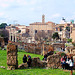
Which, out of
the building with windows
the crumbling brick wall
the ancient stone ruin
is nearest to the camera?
the ancient stone ruin

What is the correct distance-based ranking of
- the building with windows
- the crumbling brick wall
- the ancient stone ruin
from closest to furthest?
1. the ancient stone ruin
2. the crumbling brick wall
3. the building with windows

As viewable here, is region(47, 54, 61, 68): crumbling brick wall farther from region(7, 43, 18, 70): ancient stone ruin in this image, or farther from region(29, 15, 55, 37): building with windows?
region(29, 15, 55, 37): building with windows

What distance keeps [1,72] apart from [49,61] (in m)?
3.49

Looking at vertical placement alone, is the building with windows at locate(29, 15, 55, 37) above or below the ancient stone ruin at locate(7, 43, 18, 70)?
above

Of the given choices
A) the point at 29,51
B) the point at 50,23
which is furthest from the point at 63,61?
the point at 50,23

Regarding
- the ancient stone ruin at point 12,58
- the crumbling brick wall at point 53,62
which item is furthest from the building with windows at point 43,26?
the ancient stone ruin at point 12,58

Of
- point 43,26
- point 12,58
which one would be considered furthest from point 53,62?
point 43,26

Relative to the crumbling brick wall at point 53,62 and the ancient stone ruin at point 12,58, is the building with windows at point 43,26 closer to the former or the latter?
the crumbling brick wall at point 53,62

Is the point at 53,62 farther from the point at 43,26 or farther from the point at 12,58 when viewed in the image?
the point at 43,26

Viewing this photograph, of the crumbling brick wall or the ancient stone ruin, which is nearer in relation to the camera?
the ancient stone ruin

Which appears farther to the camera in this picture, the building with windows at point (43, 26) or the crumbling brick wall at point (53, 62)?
the building with windows at point (43, 26)

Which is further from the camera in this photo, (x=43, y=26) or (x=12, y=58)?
(x=43, y=26)

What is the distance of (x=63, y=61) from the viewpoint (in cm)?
1125

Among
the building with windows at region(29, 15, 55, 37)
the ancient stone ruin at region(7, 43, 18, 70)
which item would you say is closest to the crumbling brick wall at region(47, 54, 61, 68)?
the ancient stone ruin at region(7, 43, 18, 70)
